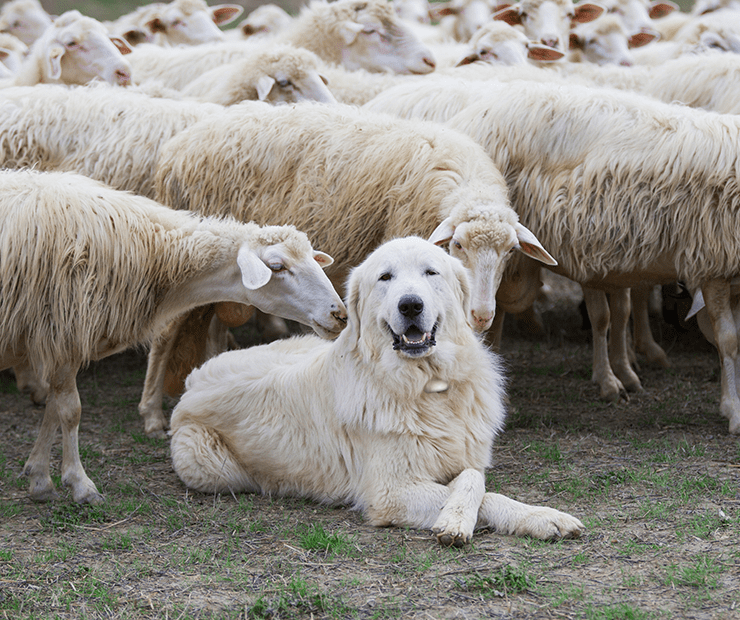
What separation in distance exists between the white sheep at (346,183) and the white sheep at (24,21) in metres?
6.06

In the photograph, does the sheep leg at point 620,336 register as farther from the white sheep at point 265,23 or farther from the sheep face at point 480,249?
the white sheep at point 265,23

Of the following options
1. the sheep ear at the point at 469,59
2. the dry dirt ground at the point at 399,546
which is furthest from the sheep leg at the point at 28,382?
the sheep ear at the point at 469,59

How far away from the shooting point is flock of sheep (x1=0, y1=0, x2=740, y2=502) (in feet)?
14.3

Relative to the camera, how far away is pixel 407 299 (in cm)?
373

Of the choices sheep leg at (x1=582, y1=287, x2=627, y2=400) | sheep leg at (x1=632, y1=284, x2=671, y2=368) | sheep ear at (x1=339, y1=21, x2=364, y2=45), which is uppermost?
sheep ear at (x1=339, y1=21, x2=364, y2=45)

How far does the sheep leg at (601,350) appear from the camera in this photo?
6238 mm

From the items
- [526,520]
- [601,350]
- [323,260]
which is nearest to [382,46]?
[601,350]

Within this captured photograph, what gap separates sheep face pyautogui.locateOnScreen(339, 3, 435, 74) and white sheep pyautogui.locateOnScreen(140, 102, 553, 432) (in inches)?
100

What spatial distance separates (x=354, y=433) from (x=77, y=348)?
52.0 inches

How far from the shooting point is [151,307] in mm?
4523

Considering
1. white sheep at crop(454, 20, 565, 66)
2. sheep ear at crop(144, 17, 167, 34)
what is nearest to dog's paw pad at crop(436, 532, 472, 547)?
white sheep at crop(454, 20, 565, 66)

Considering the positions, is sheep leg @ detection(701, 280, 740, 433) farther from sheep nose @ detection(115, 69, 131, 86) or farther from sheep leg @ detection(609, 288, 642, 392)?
sheep nose @ detection(115, 69, 131, 86)

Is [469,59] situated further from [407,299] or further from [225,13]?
[407,299]

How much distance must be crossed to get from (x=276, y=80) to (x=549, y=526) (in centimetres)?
450
